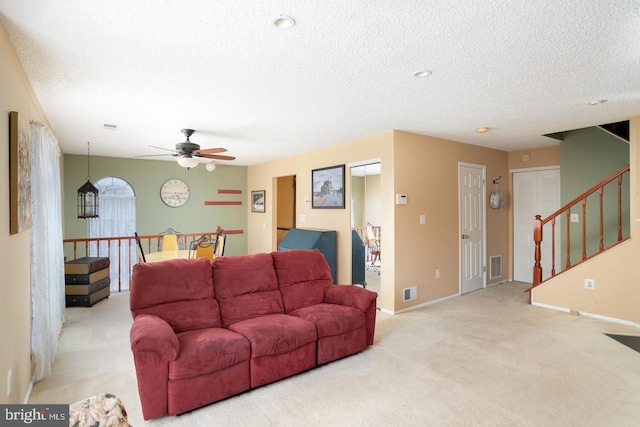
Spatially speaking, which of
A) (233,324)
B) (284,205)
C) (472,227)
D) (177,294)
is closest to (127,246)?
(284,205)

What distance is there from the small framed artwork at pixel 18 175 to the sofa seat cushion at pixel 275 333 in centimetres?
161

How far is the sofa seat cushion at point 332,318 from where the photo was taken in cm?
291

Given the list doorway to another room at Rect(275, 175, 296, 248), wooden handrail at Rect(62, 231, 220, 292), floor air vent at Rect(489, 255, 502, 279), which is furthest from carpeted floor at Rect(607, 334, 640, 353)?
wooden handrail at Rect(62, 231, 220, 292)

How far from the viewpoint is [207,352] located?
233 centimetres

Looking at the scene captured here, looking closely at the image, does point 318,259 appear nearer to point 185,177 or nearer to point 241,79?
point 241,79

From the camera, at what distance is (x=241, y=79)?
2.72 meters

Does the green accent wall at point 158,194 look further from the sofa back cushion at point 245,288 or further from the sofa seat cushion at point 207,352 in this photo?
the sofa seat cushion at point 207,352

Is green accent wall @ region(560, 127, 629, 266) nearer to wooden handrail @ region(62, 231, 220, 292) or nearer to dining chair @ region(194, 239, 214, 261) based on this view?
dining chair @ region(194, 239, 214, 261)

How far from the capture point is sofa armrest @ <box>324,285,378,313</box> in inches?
126

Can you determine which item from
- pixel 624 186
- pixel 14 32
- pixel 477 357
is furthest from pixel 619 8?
pixel 624 186

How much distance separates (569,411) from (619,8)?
2.43 meters

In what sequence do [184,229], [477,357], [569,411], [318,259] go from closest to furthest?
[569,411]
[477,357]
[318,259]
[184,229]

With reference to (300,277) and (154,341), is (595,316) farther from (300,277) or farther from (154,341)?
(154,341)

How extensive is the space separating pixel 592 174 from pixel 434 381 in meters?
4.23
